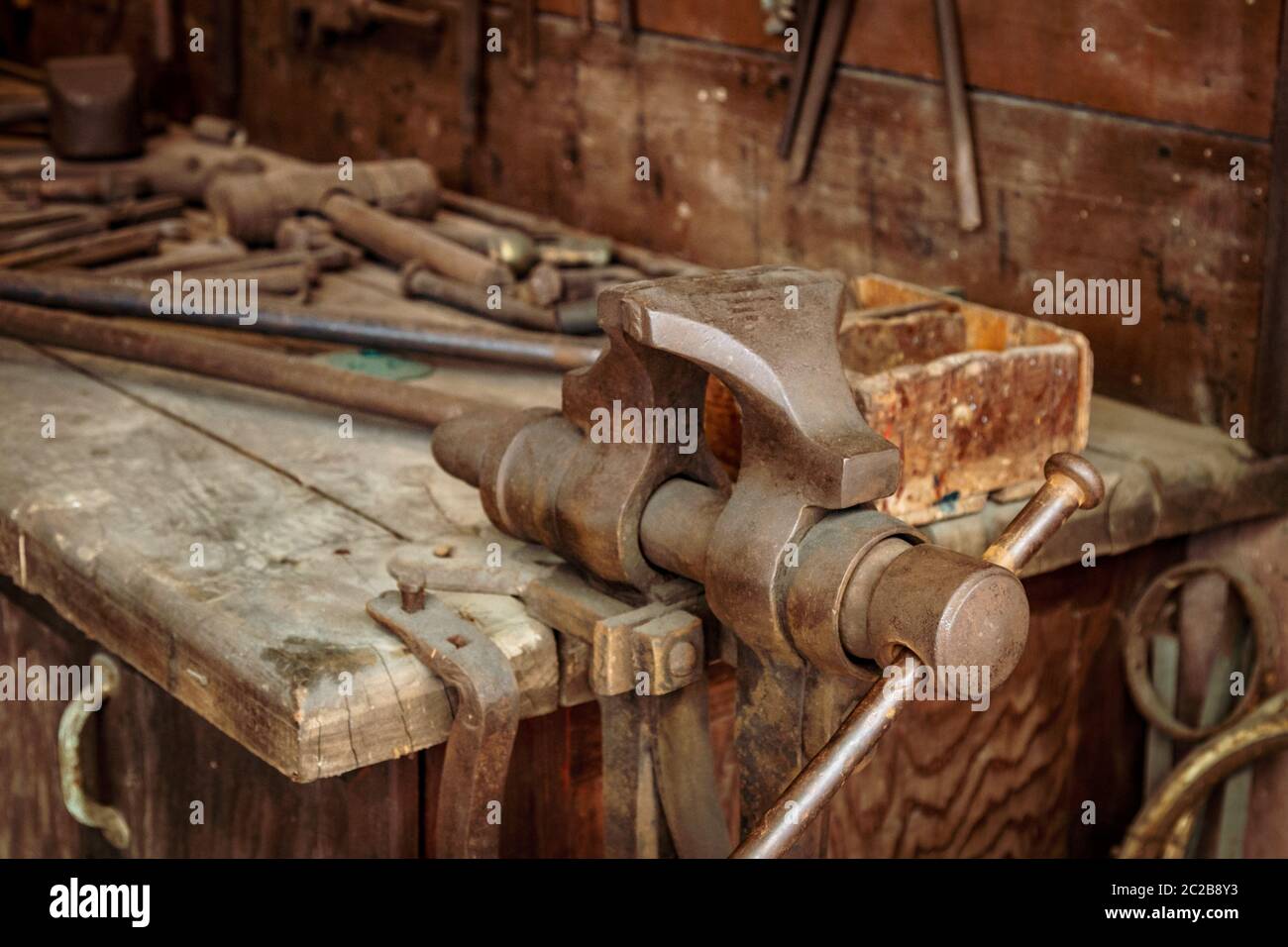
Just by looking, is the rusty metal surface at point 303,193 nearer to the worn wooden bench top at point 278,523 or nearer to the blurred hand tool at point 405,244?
the blurred hand tool at point 405,244

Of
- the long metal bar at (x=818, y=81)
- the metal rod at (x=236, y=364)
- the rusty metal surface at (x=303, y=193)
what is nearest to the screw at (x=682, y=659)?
the metal rod at (x=236, y=364)

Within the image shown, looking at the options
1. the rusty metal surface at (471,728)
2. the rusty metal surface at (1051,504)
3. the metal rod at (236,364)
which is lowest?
the rusty metal surface at (471,728)

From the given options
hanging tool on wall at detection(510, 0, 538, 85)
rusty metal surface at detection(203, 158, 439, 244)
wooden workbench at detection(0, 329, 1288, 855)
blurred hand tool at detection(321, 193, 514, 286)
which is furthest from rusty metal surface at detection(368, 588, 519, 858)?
hanging tool on wall at detection(510, 0, 538, 85)

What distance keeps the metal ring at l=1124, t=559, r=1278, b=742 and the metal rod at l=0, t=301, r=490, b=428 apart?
2.87ft

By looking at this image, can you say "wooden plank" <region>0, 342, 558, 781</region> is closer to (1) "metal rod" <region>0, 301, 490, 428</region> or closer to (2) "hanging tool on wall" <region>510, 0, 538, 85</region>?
(1) "metal rod" <region>0, 301, 490, 428</region>

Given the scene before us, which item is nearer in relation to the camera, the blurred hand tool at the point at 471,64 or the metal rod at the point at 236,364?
the metal rod at the point at 236,364

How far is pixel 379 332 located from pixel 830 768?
1.18m

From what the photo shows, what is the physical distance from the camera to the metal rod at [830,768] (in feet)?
3.97

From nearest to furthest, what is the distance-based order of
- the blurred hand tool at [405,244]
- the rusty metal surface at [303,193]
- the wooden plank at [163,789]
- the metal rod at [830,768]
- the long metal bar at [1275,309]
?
the metal rod at [830,768], the wooden plank at [163,789], the long metal bar at [1275,309], the blurred hand tool at [405,244], the rusty metal surface at [303,193]

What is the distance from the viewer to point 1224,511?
1988mm

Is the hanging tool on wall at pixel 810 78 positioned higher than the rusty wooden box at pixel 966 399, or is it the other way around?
the hanging tool on wall at pixel 810 78

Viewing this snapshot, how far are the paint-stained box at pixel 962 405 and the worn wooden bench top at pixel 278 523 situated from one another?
0.05 m

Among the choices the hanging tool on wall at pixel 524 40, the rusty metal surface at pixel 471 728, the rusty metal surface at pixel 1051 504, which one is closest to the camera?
the rusty metal surface at pixel 1051 504

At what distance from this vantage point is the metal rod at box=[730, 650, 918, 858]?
1211 mm
